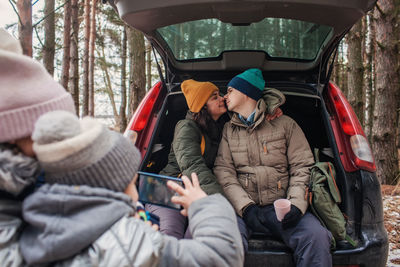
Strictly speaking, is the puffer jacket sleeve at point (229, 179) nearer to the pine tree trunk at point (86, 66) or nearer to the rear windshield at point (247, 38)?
the rear windshield at point (247, 38)

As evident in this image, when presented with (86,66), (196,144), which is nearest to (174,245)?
(196,144)

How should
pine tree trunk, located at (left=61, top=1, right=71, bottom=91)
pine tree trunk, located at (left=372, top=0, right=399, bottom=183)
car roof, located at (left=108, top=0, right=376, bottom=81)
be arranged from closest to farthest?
car roof, located at (left=108, top=0, right=376, bottom=81) → pine tree trunk, located at (left=372, top=0, right=399, bottom=183) → pine tree trunk, located at (left=61, top=1, right=71, bottom=91)

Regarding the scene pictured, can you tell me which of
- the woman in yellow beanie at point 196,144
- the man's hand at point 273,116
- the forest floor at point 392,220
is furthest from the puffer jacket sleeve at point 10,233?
the forest floor at point 392,220

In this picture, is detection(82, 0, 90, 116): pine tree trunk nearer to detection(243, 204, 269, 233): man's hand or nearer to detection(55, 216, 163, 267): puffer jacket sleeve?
detection(243, 204, 269, 233): man's hand

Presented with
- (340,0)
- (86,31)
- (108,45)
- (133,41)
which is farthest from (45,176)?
(108,45)

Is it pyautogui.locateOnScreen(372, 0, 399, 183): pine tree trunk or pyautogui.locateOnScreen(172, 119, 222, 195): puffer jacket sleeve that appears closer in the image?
pyautogui.locateOnScreen(172, 119, 222, 195): puffer jacket sleeve

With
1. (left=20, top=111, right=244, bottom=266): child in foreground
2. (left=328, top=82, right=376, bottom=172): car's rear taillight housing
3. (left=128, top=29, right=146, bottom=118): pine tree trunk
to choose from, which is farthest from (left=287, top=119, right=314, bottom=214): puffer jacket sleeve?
(left=128, top=29, right=146, bottom=118): pine tree trunk

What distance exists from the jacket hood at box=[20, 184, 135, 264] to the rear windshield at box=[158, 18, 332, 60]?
2127 millimetres

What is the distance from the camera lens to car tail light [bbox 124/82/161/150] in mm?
2777

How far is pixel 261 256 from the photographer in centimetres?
198

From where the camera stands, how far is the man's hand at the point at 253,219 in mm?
2275

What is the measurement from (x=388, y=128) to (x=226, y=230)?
6.16 metres

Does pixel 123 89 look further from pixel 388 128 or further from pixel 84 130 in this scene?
pixel 84 130

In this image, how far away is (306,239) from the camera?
6.60ft
